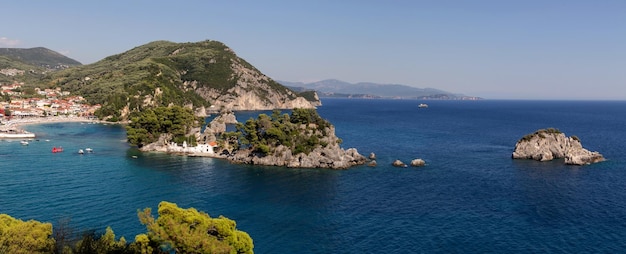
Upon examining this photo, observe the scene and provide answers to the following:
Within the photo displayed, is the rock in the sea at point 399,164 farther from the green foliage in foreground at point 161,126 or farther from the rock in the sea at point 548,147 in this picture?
the green foliage in foreground at point 161,126

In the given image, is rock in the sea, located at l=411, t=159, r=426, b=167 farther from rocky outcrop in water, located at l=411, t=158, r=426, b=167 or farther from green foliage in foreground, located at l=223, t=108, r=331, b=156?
green foliage in foreground, located at l=223, t=108, r=331, b=156

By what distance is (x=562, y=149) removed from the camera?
101688 mm

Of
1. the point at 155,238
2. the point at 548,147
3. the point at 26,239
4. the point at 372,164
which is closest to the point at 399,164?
the point at 372,164

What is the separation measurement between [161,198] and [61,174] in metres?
26.6

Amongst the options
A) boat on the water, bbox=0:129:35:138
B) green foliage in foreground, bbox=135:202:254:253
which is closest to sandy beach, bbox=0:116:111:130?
boat on the water, bbox=0:129:35:138

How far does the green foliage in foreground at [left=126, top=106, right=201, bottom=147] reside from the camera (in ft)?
358

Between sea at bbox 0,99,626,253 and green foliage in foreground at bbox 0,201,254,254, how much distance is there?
1383 centimetres

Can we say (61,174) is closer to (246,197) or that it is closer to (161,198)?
(161,198)

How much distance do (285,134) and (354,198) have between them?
31.0m

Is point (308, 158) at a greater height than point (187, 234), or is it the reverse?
point (187, 234)

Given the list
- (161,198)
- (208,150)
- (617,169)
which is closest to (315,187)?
(161,198)

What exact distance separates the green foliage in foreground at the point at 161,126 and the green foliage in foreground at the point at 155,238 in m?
77.6

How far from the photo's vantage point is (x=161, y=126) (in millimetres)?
112250

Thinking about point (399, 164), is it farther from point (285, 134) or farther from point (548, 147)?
point (548, 147)
